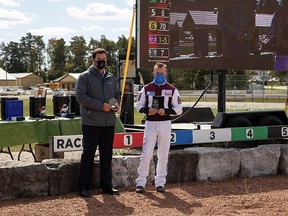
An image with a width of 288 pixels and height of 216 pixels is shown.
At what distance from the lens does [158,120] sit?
7273 mm

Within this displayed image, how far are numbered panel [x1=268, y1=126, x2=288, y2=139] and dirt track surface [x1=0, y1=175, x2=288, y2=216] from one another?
360 centimetres

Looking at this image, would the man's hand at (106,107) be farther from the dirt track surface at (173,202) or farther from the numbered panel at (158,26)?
the numbered panel at (158,26)

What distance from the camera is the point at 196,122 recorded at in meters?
13.5

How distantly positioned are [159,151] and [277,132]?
15.8 ft

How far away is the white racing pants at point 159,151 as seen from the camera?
730 cm

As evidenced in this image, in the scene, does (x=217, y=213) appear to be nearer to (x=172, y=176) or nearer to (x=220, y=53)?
(x=172, y=176)

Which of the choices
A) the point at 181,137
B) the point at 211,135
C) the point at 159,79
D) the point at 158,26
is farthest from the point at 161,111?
the point at 158,26

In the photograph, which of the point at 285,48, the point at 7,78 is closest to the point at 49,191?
the point at 285,48

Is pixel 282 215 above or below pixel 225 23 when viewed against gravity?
below

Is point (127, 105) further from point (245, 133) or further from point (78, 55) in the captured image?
point (78, 55)

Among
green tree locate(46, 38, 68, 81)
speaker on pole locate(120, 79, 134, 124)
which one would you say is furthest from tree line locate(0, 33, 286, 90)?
speaker on pole locate(120, 79, 134, 124)

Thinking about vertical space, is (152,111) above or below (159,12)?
below

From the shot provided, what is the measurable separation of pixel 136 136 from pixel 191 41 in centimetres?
316

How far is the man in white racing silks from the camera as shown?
7285mm
